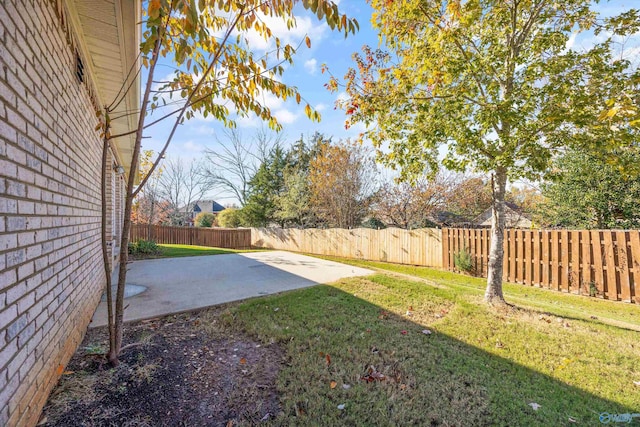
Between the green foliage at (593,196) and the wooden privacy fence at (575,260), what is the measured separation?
2.45 meters

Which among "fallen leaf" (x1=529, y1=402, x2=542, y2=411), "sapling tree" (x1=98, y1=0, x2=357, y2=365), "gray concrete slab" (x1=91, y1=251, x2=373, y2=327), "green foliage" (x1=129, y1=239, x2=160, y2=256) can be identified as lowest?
"fallen leaf" (x1=529, y1=402, x2=542, y2=411)

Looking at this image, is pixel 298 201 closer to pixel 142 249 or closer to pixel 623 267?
pixel 142 249

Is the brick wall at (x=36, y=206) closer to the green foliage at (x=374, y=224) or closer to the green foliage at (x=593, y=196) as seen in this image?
the green foliage at (x=593, y=196)

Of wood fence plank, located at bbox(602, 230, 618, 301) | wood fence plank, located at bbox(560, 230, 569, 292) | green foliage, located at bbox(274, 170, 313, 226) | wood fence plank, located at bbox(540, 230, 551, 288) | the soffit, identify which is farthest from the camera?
green foliage, located at bbox(274, 170, 313, 226)

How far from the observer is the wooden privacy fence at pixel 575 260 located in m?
5.89

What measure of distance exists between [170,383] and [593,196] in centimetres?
1240

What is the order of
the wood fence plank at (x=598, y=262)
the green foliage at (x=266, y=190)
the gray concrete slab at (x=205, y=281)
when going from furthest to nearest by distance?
the green foliage at (x=266, y=190) < the wood fence plank at (x=598, y=262) < the gray concrete slab at (x=205, y=281)

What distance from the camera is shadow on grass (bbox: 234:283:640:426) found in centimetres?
212

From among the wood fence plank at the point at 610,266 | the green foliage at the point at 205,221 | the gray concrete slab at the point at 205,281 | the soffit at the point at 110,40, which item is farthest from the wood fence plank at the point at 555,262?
the green foliage at the point at 205,221

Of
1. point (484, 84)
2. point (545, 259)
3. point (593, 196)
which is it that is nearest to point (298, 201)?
point (545, 259)

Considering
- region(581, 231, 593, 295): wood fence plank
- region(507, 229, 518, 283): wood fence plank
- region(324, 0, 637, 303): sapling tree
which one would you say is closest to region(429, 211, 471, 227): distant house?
region(507, 229, 518, 283): wood fence plank

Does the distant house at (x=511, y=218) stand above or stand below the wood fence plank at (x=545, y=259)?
above

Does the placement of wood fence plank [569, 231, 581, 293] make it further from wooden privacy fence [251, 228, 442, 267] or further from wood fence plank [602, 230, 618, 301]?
wooden privacy fence [251, 228, 442, 267]

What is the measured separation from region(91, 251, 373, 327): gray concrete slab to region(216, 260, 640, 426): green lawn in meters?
0.77
